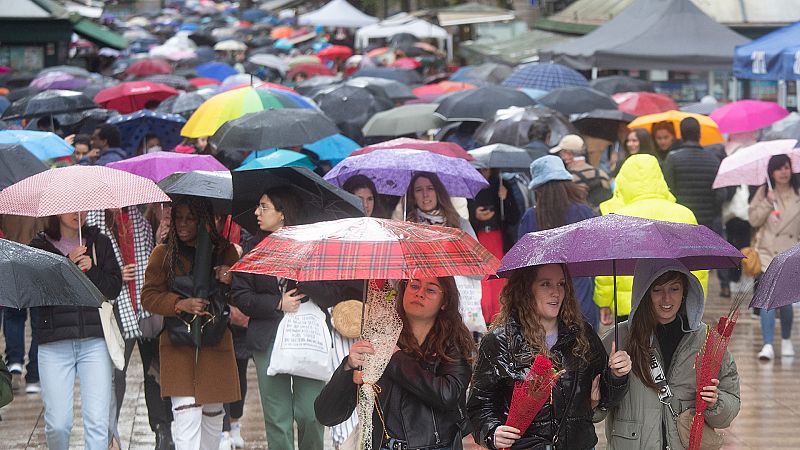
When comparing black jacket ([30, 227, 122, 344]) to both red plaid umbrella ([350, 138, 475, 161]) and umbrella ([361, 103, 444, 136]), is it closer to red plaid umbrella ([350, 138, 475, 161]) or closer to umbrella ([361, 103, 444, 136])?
red plaid umbrella ([350, 138, 475, 161])

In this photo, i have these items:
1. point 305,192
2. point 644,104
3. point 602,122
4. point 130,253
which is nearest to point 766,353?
point 602,122

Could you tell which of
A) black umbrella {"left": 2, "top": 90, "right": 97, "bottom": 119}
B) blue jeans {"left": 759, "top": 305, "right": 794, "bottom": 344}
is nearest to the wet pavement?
blue jeans {"left": 759, "top": 305, "right": 794, "bottom": 344}

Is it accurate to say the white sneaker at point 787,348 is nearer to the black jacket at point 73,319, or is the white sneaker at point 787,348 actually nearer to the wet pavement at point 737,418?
the wet pavement at point 737,418

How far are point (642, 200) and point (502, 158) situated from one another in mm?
2311

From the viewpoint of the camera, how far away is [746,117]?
16328mm

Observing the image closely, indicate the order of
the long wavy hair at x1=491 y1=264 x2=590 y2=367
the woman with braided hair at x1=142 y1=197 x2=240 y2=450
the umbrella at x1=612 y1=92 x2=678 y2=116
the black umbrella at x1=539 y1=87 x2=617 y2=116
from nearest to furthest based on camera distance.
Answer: the long wavy hair at x1=491 y1=264 x2=590 y2=367
the woman with braided hair at x1=142 y1=197 x2=240 y2=450
the black umbrella at x1=539 y1=87 x2=617 y2=116
the umbrella at x1=612 y1=92 x2=678 y2=116

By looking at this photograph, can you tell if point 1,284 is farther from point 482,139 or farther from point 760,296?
point 482,139

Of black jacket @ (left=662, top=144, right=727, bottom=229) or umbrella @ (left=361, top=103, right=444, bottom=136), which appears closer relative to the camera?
black jacket @ (left=662, top=144, right=727, bottom=229)

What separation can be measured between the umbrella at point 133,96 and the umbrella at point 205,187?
37.3 ft

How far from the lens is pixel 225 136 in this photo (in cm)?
1123

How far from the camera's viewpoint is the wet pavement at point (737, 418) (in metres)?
9.22

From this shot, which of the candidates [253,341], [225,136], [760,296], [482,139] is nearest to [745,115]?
[482,139]

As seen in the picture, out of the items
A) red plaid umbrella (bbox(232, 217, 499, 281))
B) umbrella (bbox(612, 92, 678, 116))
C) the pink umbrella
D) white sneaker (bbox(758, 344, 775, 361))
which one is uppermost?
red plaid umbrella (bbox(232, 217, 499, 281))

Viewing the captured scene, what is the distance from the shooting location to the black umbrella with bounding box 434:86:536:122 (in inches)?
575
